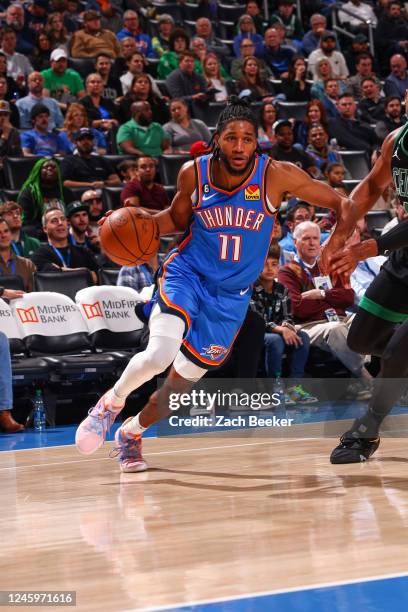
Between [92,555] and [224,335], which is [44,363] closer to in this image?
[224,335]

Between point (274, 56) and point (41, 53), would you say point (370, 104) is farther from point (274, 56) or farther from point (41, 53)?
point (41, 53)

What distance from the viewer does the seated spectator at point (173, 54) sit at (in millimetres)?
12672

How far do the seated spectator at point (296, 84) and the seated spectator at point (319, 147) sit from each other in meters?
1.18

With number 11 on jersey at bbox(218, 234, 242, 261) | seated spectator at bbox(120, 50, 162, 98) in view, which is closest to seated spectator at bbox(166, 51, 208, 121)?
seated spectator at bbox(120, 50, 162, 98)

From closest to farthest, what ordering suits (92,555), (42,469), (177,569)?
(177,569), (92,555), (42,469)

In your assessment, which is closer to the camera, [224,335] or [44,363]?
[224,335]

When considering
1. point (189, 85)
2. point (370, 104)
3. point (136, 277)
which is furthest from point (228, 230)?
point (370, 104)

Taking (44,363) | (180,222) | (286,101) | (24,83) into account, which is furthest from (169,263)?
(286,101)

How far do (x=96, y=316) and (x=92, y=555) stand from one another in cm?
464

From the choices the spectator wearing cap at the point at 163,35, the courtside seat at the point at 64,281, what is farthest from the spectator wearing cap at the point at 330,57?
the courtside seat at the point at 64,281

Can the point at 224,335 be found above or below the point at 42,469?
above

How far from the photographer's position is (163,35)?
43.5 ft

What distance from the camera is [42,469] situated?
5.45 metres

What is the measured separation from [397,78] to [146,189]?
227 inches
